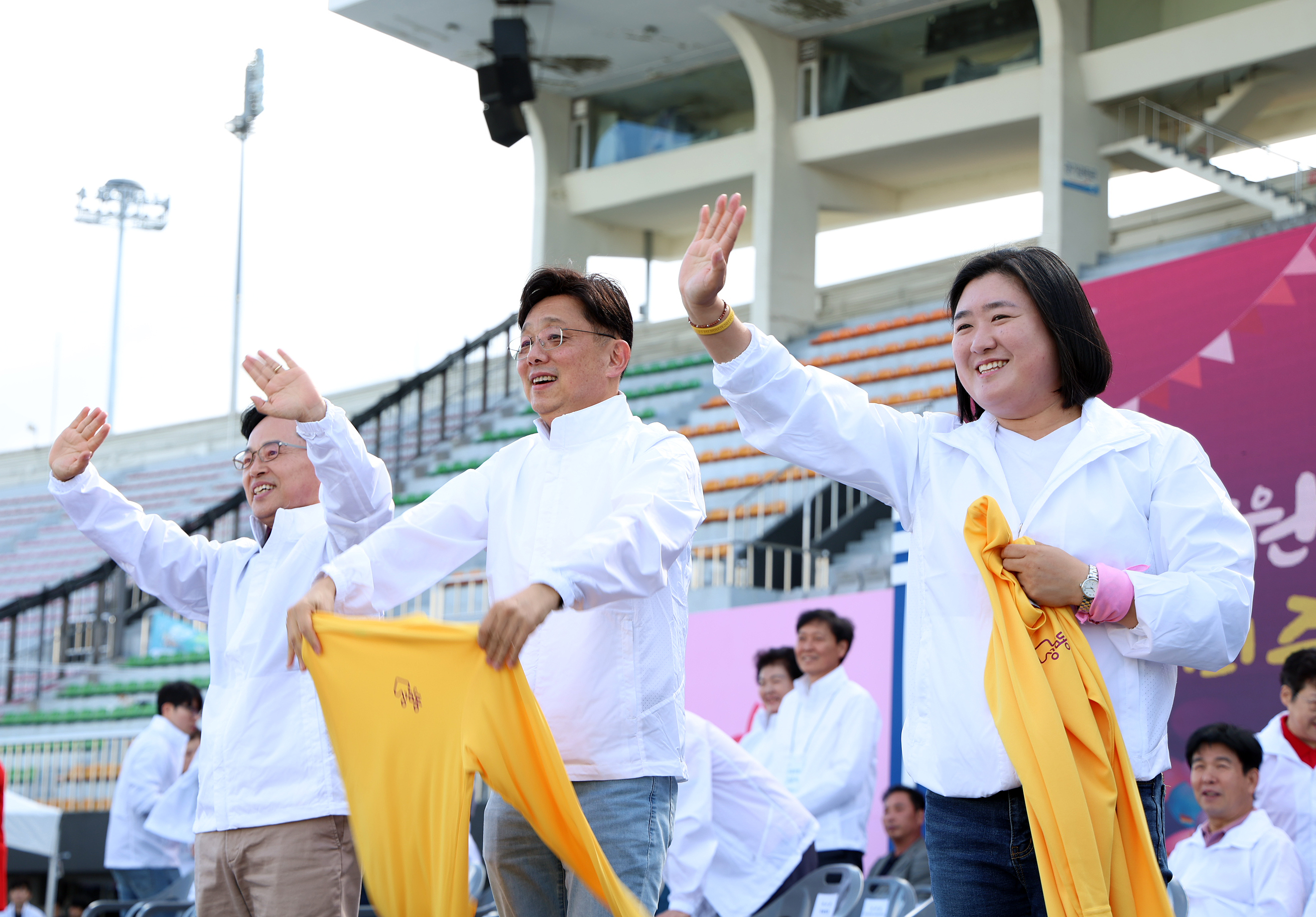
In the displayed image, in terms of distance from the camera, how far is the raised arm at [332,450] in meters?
2.97

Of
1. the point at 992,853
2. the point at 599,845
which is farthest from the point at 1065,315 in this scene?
the point at 599,845

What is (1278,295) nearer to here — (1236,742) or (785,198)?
(1236,742)

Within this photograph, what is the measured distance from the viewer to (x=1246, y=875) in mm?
4391

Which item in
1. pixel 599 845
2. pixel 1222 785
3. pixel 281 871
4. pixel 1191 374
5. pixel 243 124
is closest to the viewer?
pixel 599 845

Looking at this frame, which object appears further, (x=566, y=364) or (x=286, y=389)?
(x=286, y=389)

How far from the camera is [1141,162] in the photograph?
15.0m

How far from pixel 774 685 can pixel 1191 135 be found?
32.7 ft

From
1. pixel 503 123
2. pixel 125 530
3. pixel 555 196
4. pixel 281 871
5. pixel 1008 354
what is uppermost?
pixel 555 196

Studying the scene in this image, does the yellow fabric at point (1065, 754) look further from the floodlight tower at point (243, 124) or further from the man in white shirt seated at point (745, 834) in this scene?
the floodlight tower at point (243, 124)

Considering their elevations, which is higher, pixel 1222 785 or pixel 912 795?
pixel 1222 785

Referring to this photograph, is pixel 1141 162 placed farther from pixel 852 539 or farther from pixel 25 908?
pixel 25 908

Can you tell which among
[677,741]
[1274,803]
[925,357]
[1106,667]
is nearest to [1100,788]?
[1106,667]

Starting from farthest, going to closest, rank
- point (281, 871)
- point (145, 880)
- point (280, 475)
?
point (145, 880), point (280, 475), point (281, 871)

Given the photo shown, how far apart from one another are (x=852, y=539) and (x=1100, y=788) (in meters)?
8.78
